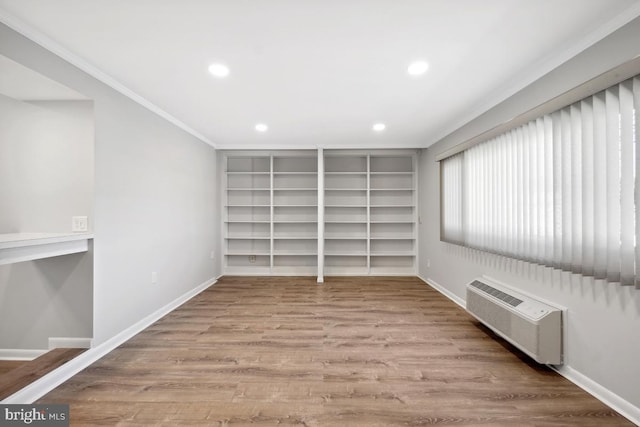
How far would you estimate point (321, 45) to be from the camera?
1.94m

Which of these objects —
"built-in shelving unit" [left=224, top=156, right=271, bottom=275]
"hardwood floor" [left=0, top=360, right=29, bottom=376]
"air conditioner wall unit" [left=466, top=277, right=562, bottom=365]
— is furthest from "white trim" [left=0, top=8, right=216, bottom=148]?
"air conditioner wall unit" [left=466, top=277, right=562, bottom=365]

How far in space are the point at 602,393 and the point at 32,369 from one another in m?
3.91

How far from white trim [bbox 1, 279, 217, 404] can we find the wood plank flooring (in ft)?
0.13

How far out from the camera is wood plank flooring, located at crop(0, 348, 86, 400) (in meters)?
1.76

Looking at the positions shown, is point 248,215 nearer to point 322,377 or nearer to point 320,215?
point 320,215

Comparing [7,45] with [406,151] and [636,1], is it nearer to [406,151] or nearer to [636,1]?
[636,1]

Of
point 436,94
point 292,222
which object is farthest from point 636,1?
point 292,222

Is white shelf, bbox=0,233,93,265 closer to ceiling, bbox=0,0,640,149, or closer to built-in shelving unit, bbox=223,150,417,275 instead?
ceiling, bbox=0,0,640,149

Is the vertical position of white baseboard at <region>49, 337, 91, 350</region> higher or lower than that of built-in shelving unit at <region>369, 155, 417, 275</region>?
lower

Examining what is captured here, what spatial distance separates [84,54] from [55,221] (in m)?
1.36

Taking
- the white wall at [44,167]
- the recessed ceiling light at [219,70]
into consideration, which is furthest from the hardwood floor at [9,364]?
the recessed ceiling light at [219,70]

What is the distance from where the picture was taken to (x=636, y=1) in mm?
1541

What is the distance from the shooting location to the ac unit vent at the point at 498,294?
7.84 ft

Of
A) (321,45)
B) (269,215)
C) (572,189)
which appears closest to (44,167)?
(321,45)
